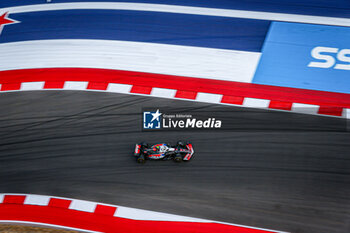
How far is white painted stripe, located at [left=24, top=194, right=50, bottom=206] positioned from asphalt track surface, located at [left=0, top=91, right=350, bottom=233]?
6.1 inches

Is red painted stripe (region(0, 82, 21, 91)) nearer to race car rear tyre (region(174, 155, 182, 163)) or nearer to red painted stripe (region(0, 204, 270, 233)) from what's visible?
red painted stripe (region(0, 204, 270, 233))

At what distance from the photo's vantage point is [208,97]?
6984 mm

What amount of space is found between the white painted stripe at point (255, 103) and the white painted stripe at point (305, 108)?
715 millimetres

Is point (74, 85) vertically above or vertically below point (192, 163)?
above

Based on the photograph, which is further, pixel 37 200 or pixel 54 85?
pixel 54 85

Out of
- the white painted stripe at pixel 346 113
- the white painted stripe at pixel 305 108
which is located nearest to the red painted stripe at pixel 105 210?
the white painted stripe at pixel 305 108

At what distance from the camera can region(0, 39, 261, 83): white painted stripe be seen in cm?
746

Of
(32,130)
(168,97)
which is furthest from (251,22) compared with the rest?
(32,130)

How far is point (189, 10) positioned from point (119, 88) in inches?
153

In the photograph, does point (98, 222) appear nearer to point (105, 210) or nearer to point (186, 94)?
point (105, 210)

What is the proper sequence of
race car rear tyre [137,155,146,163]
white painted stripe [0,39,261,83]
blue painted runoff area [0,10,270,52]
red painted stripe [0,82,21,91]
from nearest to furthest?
race car rear tyre [137,155,146,163] < white painted stripe [0,39,261,83] < red painted stripe [0,82,21,91] < blue painted runoff area [0,10,270,52]

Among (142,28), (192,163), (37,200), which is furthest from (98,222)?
(142,28)

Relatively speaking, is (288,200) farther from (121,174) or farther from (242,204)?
(121,174)

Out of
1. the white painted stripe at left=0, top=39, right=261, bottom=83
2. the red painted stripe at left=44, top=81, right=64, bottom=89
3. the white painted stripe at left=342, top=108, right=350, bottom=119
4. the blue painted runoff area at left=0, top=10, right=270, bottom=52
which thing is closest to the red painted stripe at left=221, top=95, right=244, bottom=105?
the white painted stripe at left=0, top=39, right=261, bottom=83
